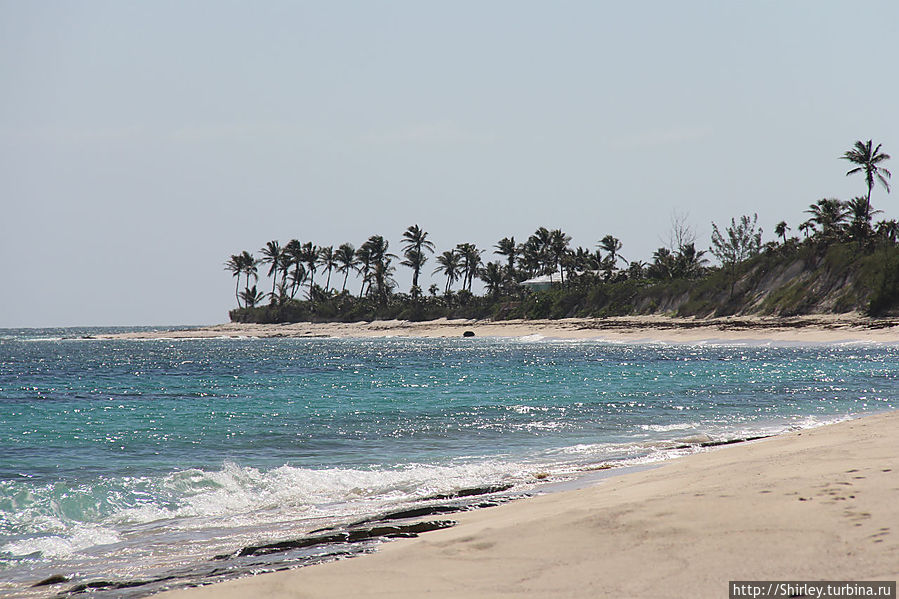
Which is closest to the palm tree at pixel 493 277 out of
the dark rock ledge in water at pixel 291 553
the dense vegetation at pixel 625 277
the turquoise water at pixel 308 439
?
the dense vegetation at pixel 625 277

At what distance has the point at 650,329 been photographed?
213 feet

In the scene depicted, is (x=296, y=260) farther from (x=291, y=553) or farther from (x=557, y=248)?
(x=291, y=553)

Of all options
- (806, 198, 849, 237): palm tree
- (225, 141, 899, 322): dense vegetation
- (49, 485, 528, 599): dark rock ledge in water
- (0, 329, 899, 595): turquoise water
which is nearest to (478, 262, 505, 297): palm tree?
(225, 141, 899, 322): dense vegetation

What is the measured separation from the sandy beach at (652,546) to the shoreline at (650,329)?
40.9m

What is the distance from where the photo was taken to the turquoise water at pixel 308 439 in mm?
8617

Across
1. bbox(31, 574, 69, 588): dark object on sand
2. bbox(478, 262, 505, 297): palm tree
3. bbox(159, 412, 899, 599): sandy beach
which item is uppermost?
bbox(478, 262, 505, 297): palm tree

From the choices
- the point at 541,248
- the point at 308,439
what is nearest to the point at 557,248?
the point at 541,248

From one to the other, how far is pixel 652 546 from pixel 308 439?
11028 mm

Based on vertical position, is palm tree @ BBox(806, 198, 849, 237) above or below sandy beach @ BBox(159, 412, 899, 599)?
above

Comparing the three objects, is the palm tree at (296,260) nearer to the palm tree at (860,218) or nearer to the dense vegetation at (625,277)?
the dense vegetation at (625,277)

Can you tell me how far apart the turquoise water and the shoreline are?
1535cm

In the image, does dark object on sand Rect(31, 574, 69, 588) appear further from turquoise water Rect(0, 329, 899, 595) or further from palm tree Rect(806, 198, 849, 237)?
palm tree Rect(806, 198, 849, 237)

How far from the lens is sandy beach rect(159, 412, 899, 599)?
15.0 feet

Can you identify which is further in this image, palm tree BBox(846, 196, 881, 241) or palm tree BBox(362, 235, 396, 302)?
palm tree BBox(362, 235, 396, 302)
